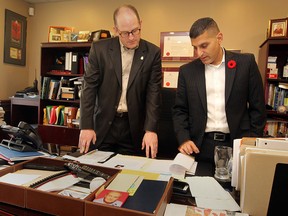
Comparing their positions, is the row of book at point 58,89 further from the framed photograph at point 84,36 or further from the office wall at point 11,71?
the office wall at point 11,71

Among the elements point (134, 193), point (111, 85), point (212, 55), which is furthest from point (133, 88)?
point (134, 193)

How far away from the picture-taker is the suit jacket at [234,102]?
147cm

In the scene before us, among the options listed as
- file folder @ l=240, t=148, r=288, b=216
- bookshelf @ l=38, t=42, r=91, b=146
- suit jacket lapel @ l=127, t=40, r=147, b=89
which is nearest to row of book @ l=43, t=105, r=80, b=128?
bookshelf @ l=38, t=42, r=91, b=146

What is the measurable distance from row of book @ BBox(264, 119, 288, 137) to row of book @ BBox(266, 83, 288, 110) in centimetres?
18

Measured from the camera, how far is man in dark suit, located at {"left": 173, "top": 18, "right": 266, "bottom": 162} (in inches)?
57.5

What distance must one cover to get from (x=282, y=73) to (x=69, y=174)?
2.98 meters

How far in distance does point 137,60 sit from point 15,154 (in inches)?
34.8

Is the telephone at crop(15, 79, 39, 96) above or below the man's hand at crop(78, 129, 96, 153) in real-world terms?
above

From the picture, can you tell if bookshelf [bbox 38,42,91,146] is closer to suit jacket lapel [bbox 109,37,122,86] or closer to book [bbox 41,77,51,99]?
book [bbox 41,77,51,99]

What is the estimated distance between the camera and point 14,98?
3.87 meters

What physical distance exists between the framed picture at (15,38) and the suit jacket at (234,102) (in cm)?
352

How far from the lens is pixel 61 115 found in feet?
12.3

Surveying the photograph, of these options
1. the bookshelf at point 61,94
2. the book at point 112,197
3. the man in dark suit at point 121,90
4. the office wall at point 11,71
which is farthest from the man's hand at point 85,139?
the office wall at point 11,71

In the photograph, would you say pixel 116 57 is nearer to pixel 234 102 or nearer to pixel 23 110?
pixel 234 102
